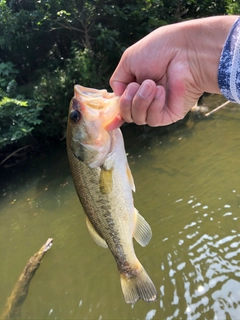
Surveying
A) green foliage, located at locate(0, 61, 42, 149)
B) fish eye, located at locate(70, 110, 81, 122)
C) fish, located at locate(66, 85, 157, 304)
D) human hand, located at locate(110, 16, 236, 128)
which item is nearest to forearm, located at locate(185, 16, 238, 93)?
human hand, located at locate(110, 16, 236, 128)

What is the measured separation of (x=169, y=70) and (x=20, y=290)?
435 centimetres

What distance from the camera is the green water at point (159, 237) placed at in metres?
4.24

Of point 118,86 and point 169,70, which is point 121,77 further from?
point 169,70

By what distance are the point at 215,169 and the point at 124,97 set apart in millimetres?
5347

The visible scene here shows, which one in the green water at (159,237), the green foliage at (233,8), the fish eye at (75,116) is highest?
the fish eye at (75,116)

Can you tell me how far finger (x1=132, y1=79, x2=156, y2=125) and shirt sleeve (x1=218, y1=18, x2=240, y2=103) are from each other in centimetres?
30

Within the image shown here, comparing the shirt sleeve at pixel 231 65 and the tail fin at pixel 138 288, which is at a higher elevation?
the shirt sleeve at pixel 231 65

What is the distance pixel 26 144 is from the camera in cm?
1155

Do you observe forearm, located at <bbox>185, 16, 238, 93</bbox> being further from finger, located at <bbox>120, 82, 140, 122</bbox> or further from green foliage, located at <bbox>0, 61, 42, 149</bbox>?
green foliage, located at <bbox>0, 61, 42, 149</bbox>

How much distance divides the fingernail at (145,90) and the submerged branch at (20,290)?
13.5ft

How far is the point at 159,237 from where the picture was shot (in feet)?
17.5

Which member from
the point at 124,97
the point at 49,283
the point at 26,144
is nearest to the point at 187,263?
the point at 49,283

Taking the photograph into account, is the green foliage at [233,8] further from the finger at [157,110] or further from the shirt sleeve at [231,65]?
the shirt sleeve at [231,65]

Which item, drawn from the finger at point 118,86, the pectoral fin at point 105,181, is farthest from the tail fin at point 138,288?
the finger at point 118,86
